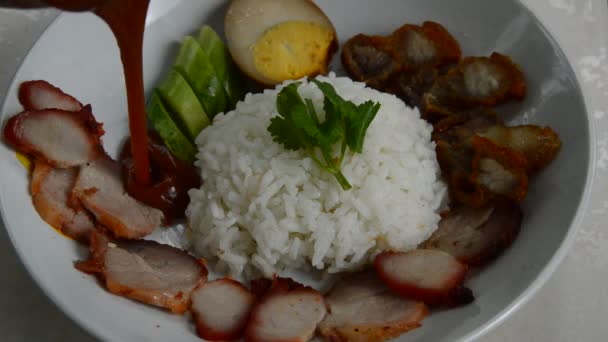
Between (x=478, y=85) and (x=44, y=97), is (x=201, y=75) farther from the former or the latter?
(x=478, y=85)

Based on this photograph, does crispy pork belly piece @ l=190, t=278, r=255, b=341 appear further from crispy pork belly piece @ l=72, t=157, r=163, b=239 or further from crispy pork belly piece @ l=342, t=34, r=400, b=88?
crispy pork belly piece @ l=342, t=34, r=400, b=88

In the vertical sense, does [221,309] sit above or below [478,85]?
below

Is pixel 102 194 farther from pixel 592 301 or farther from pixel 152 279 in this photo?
pixel 592 301

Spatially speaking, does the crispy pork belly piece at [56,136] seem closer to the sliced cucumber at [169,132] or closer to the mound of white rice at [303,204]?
the sliced cucumber at [169,132]

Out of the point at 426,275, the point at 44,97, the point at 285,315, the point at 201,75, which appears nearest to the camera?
the point at 285,315

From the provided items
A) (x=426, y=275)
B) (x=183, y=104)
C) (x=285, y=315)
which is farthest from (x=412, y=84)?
(x=285, y=315)

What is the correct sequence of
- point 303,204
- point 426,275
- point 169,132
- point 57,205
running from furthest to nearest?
point 169,132 → point 303,204 → point 57,205 → point 426,275
